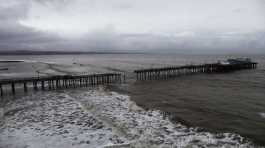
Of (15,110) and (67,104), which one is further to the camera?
(67,104)

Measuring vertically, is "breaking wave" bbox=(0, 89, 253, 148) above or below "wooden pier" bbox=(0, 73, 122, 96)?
below

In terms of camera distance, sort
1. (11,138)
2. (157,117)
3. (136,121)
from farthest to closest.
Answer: (157,117) → (136,121) → (11,138)

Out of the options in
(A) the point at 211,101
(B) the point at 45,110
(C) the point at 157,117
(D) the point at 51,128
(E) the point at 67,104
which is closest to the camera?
(D) the point at 51,128

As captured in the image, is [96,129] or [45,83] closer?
[96,129]

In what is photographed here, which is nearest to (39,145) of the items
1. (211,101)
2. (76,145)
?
(76,145)

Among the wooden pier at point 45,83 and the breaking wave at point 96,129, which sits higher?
the wooden pier at point 45,83

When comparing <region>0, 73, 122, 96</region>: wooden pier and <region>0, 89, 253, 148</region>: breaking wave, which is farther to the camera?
<region>0, 73, 122, 96</region>: wooden pier

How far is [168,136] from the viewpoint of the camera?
50.5 ft

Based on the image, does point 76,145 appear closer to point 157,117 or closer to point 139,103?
point 157,117

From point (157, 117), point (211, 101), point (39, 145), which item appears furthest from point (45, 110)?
point (211, 101)

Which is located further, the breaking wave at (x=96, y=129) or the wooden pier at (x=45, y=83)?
the wooden pier at (x=45, y=83)

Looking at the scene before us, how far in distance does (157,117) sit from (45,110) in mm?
11767

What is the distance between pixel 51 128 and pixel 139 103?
11.3 m

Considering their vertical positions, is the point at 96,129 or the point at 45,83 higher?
the point at 45,83
